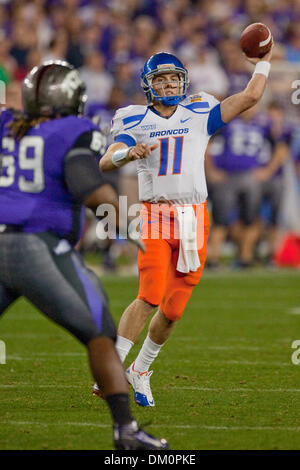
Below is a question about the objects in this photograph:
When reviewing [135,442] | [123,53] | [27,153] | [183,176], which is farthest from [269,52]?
[123,53]

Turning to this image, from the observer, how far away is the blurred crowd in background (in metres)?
11.3

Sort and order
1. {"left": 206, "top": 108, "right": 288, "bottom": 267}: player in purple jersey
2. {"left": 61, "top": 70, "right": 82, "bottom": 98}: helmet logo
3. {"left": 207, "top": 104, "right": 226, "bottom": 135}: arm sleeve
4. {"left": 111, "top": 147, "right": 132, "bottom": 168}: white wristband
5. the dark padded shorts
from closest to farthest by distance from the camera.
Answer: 1. the dark padded shorts
2. {"left": 61, "top": 70, "right": 82, "bottom": 98}: helmet logo
3. {"left": 111, "top": 147, "right": 132, "bottom": 168}: white wristband
4. {"left": 207, "top": 104, "right": 226, "bottom": 135}: arm sleeve
5. {"left": 206, "top": 108, "right": 288, "bottom": 267}: player in purple jersey

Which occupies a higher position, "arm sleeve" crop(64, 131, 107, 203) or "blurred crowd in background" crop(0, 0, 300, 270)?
"arm sleeve" crop(64, 131, 107, 203)

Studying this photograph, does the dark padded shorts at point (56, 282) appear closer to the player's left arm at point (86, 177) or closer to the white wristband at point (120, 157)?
the player's left arm at point (86, 177)

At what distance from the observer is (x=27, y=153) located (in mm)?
3645

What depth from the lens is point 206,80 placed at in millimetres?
12016

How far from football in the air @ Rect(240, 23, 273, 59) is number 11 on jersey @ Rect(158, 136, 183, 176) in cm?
54

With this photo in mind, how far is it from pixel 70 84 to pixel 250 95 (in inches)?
44.4

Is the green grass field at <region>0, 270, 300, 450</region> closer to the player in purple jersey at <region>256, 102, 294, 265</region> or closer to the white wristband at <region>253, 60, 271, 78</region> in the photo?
the white wristband at <region>253, 60, 271, 78</region>

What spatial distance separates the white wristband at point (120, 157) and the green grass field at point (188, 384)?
1.15 m

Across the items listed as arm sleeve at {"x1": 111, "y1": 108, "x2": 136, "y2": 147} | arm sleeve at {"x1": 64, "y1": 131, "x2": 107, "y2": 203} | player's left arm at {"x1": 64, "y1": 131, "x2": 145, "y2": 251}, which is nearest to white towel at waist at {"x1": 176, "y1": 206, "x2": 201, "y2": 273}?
arm sleeve at {"x1": 111, "y1": 108, "x2": 136, "y2": 147}

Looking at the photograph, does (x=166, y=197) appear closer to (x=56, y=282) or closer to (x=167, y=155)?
(x=167, y=155)

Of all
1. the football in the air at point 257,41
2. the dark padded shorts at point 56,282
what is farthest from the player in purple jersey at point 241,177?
the dark padded shorts at point 56,282

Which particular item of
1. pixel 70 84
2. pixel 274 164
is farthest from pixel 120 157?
pixel 274 164
